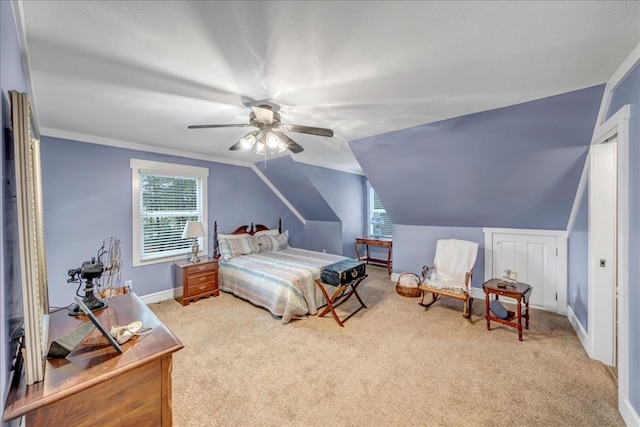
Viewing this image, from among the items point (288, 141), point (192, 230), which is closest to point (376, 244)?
point (192, 230)

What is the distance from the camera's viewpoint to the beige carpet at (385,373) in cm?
179

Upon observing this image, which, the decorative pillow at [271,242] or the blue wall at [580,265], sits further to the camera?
the decorative pillow at [271,242]

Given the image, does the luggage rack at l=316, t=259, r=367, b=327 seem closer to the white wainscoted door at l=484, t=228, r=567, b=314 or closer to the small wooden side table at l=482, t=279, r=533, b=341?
the small wooden side table at l=482, t=279, r=533, b=341

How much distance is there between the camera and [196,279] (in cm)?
386

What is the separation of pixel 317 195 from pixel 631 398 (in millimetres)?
4504

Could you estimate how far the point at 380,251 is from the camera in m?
6.09

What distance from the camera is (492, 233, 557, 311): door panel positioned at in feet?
11.4

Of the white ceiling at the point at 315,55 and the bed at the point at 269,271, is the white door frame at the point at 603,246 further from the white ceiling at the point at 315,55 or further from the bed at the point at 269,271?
the bed at the point at 269,271

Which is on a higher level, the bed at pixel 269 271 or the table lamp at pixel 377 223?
the table lamp at pixel 377 223

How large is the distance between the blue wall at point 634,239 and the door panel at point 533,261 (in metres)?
2.11

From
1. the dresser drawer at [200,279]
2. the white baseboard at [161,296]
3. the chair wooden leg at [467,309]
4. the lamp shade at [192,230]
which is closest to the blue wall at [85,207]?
the white baseboard at [161,296]

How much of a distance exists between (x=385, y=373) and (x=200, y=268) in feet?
9.65

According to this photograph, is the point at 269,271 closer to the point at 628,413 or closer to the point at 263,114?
the point at 263,114

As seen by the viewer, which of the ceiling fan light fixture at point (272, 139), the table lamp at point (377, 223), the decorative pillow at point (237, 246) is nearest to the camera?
the ceiling fan light fixture at point (272, 139)
